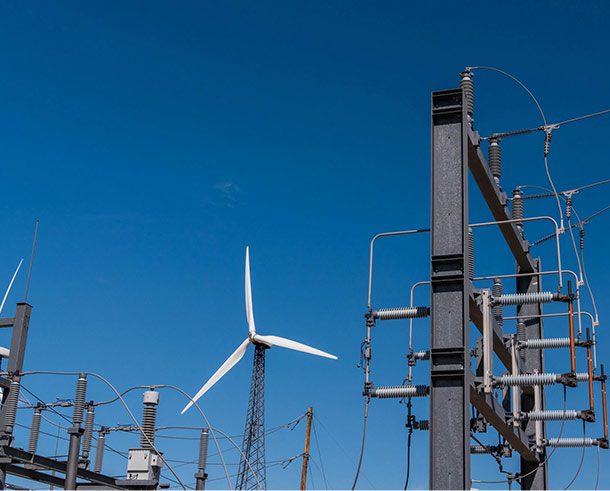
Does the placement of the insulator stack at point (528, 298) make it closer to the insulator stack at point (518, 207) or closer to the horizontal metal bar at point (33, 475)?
the insulator stack at point (518, 207)

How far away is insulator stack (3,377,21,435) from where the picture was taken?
23812 mm

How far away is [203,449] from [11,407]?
5.16 meters

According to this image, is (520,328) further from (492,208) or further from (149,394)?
(149,394)

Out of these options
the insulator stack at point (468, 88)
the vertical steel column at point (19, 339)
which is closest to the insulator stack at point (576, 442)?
the insulator stack at point (468, 88)

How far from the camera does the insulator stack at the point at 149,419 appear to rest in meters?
19.4

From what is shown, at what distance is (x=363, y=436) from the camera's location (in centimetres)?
1742

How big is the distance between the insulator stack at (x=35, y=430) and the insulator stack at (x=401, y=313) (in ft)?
40.6

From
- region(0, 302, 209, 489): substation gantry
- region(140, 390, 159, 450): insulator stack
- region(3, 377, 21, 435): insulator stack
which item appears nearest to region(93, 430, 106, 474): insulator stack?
region(0, 302, 209, 489): substation gantry

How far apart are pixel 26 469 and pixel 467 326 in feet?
48.2

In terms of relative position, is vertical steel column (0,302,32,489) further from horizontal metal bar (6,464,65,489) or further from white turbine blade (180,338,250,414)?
A: white turbine blade (180,338,250,414)

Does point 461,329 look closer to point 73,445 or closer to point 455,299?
point 455,299

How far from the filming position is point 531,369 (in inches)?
920

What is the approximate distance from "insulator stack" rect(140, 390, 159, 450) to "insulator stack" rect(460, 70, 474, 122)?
8.66 meters

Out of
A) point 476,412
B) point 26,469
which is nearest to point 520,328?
point 476,412
